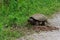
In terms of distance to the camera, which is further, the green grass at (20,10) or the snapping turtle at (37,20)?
the snapping turtle at (37,20)

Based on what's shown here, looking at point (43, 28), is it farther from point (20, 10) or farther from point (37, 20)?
point (20, 10)

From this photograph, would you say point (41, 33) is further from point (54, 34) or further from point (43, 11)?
point (43, 11)

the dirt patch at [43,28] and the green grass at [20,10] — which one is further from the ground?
the green grass at [20,10]

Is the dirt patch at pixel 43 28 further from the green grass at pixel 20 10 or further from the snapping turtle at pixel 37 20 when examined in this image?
the green grass at pixel 20 10

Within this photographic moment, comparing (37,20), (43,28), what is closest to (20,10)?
(37,20)

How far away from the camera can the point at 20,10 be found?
11906 mm

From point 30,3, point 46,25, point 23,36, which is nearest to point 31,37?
point 23,36

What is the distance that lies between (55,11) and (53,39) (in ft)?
18.7

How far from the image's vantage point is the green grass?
9.60 m

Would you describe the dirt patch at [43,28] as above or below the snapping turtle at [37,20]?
below


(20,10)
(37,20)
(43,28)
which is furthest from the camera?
(20,10)

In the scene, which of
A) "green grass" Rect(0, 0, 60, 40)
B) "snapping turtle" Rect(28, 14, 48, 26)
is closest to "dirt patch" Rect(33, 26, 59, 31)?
"snapping turtle" Rect(28, 14, 48, 26)

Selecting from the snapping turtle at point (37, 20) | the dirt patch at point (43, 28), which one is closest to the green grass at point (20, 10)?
the snapping turtle at point (37, 20)

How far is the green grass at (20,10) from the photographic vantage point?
378 inches
